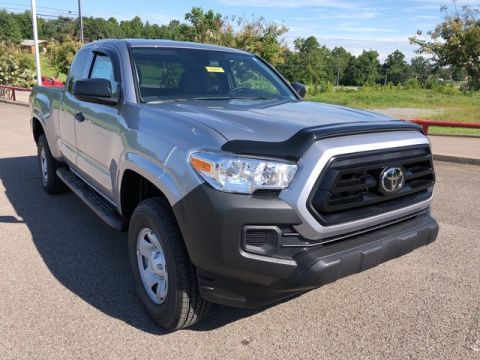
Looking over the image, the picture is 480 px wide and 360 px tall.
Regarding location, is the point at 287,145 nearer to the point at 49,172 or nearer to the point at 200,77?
the point at 200,77

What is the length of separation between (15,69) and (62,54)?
42.9 ft

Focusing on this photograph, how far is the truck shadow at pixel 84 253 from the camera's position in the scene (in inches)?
126

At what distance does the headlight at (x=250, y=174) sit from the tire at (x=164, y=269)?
1.73 feet

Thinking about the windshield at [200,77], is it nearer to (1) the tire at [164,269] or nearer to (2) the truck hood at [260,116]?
(2) the truck hood at [260,116]

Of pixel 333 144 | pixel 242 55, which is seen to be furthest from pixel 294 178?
pixel 242 55

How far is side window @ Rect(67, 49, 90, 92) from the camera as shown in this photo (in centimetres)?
491

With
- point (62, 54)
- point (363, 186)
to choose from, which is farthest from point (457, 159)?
point (62, 54)

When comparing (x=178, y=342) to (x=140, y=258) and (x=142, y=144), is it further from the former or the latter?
(x=142, y=144)

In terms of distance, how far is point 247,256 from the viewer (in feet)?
7.74

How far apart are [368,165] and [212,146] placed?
907 mm

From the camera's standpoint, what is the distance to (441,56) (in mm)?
26516

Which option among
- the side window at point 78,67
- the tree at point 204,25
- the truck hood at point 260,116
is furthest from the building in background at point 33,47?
the truck hood at point 260,116

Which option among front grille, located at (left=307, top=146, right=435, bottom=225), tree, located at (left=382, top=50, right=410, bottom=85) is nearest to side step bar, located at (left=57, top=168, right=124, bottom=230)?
front grille, located at (left=307, top=146, right=435, bottom=225)

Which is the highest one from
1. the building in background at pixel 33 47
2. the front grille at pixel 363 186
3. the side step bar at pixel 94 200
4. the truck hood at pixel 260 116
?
the building in background at pixel 33 47
